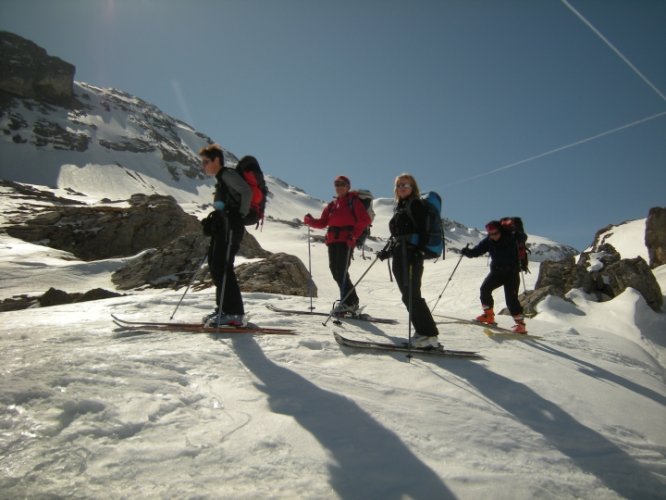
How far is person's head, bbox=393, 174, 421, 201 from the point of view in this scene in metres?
4.64

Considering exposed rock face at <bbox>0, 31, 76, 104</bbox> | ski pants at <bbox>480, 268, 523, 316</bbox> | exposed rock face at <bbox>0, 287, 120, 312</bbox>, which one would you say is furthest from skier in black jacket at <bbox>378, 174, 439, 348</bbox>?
exposed rock face at <bbox>0, 31, 76, 104</bbox>

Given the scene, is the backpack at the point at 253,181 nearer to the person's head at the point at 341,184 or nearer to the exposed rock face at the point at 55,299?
the person's head at the point at 341,184

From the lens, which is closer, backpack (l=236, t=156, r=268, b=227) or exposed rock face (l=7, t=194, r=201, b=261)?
backpack (l=236, t=156, r=268, b=227)

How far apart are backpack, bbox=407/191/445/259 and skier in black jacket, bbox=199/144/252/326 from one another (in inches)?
84.4

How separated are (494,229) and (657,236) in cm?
1997

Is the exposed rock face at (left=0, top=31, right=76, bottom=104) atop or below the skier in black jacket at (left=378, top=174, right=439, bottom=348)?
atop

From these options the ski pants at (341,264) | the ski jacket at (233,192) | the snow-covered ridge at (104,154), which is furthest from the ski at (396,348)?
the snow-covered ridge at (104,154)

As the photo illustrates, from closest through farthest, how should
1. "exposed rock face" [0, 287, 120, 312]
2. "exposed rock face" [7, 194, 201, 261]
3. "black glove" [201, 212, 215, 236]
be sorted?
"black glove" [201, 212, 215, 236], "exposed rock face" [0, 287, 120, 312], "exposed rock face" [7, 194, 201, 261]

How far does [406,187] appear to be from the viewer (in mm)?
4652

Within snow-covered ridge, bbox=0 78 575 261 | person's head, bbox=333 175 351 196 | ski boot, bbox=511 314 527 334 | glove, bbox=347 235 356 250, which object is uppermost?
snow-covered ridge, bbox=0 78 575 261

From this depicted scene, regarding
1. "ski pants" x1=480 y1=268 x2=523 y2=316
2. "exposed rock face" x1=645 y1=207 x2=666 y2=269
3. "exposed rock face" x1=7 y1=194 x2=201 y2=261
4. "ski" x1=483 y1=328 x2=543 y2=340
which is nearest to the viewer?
"ski" x1=483 y1=328 x2=543 y2=340

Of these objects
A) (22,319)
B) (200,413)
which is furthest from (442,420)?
(22,319)

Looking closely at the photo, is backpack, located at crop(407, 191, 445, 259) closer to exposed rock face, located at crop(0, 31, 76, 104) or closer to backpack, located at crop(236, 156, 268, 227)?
backpack, located at crop(236, 156, 268, 227)

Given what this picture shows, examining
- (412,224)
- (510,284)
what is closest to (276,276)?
(510,284)
